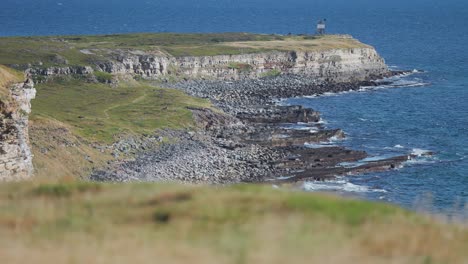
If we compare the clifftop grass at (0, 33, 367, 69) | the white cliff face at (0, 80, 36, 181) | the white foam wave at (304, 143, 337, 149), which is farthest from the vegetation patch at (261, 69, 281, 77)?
the white cliff face at (0, 80, 36, 181)

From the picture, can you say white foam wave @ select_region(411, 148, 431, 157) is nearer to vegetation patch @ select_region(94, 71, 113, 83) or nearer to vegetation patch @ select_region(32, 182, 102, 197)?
vegetation patch @ select_region(94, 71, 113, 83)

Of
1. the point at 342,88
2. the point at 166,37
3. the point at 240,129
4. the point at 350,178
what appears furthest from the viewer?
the point at 166,37

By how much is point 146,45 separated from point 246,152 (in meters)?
73.4

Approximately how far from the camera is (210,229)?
55.0 feet

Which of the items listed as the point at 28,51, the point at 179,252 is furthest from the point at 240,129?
the point at 179,252

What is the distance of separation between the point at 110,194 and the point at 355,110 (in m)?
89.3

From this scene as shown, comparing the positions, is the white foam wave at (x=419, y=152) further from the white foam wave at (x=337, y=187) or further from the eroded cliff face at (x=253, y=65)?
the eroded cliff face at (x=253, y=65)

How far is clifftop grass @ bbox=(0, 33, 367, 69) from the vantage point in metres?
114

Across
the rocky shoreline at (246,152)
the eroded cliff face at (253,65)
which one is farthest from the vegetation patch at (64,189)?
the eroded cliff face at (253,65)

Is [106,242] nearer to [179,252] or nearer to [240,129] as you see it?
[179,252]

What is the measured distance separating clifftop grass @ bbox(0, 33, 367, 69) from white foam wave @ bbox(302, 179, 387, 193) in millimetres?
53607

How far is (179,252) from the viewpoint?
1498 cm

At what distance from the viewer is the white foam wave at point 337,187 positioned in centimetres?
6334

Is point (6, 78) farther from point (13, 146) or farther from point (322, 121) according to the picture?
point (322, 121)
